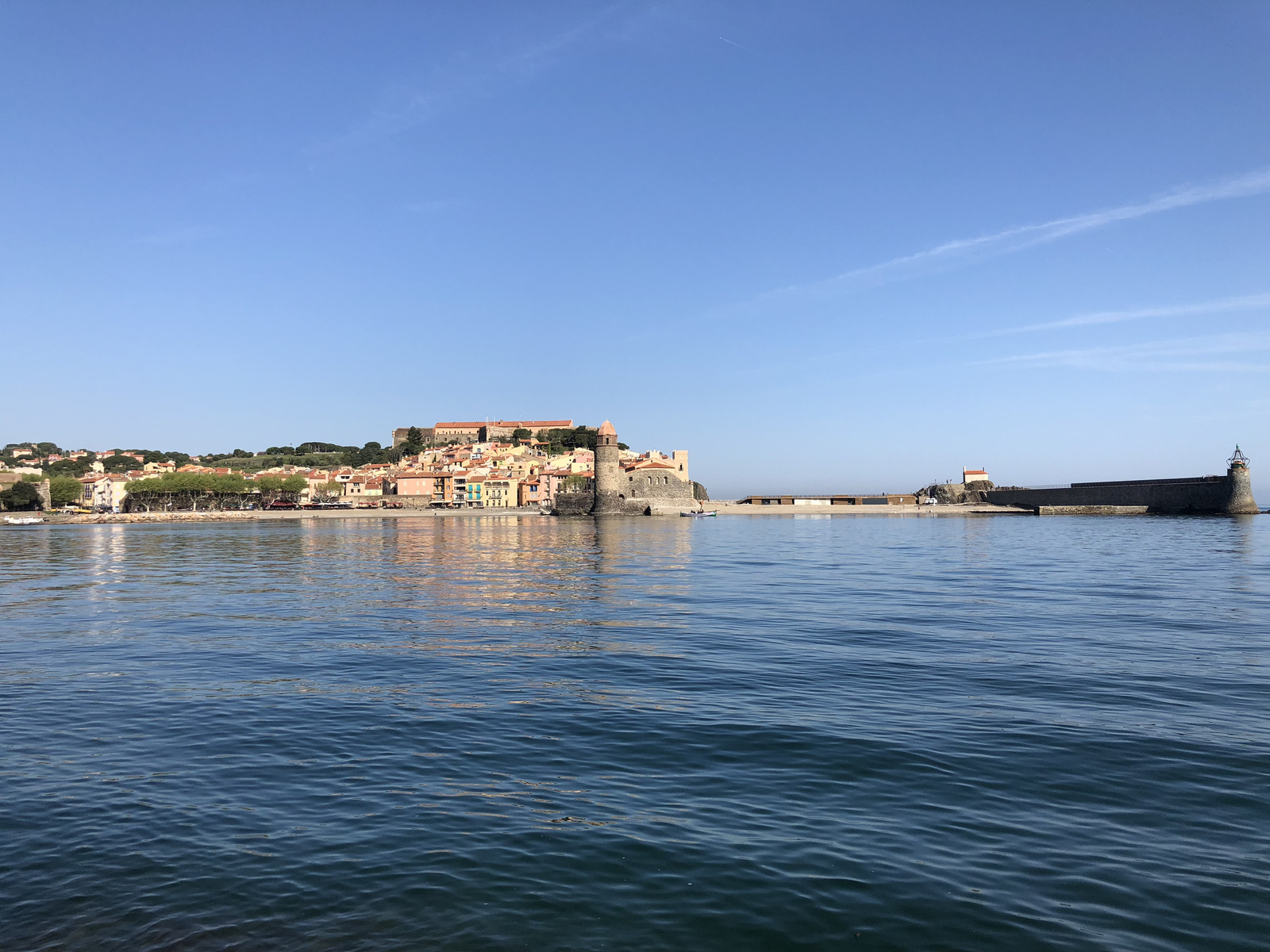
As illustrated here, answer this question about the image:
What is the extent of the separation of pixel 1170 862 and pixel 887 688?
509 centimetres

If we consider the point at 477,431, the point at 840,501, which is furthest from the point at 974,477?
the point at 477,431

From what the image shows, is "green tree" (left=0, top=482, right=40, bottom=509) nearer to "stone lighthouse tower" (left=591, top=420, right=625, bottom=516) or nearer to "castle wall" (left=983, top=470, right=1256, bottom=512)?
"stone lighthouse tower" (left=591, top=420, right=625, bottom=516)

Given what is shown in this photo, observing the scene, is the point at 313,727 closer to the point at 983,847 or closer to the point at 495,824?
the point at 495,824

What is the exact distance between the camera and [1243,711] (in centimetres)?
941

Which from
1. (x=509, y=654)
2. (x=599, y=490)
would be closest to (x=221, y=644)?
(x=509, y=654)

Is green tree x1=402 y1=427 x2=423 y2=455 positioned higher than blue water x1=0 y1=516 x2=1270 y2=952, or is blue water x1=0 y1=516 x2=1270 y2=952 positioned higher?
green tree x1=402 y1=427 x2=423 y2=455

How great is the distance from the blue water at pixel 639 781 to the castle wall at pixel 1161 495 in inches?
2684

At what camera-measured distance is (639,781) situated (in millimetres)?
7363

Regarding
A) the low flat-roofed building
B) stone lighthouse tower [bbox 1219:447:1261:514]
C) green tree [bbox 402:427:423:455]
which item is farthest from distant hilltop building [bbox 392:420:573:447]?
stone lighthouse tower [bbox 1219:447:1261:514]

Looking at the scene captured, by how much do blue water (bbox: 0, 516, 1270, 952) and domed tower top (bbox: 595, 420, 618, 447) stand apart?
7067cm

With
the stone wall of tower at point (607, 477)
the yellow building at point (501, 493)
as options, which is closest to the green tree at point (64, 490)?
the yellow building at point (501, 493)

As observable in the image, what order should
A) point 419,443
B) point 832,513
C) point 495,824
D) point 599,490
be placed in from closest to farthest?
point 495,824 → point 599,490 → point 832,513 → point 419,443

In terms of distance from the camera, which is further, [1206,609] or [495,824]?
[1206,609]

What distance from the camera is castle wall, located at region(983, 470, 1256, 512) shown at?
241ft
